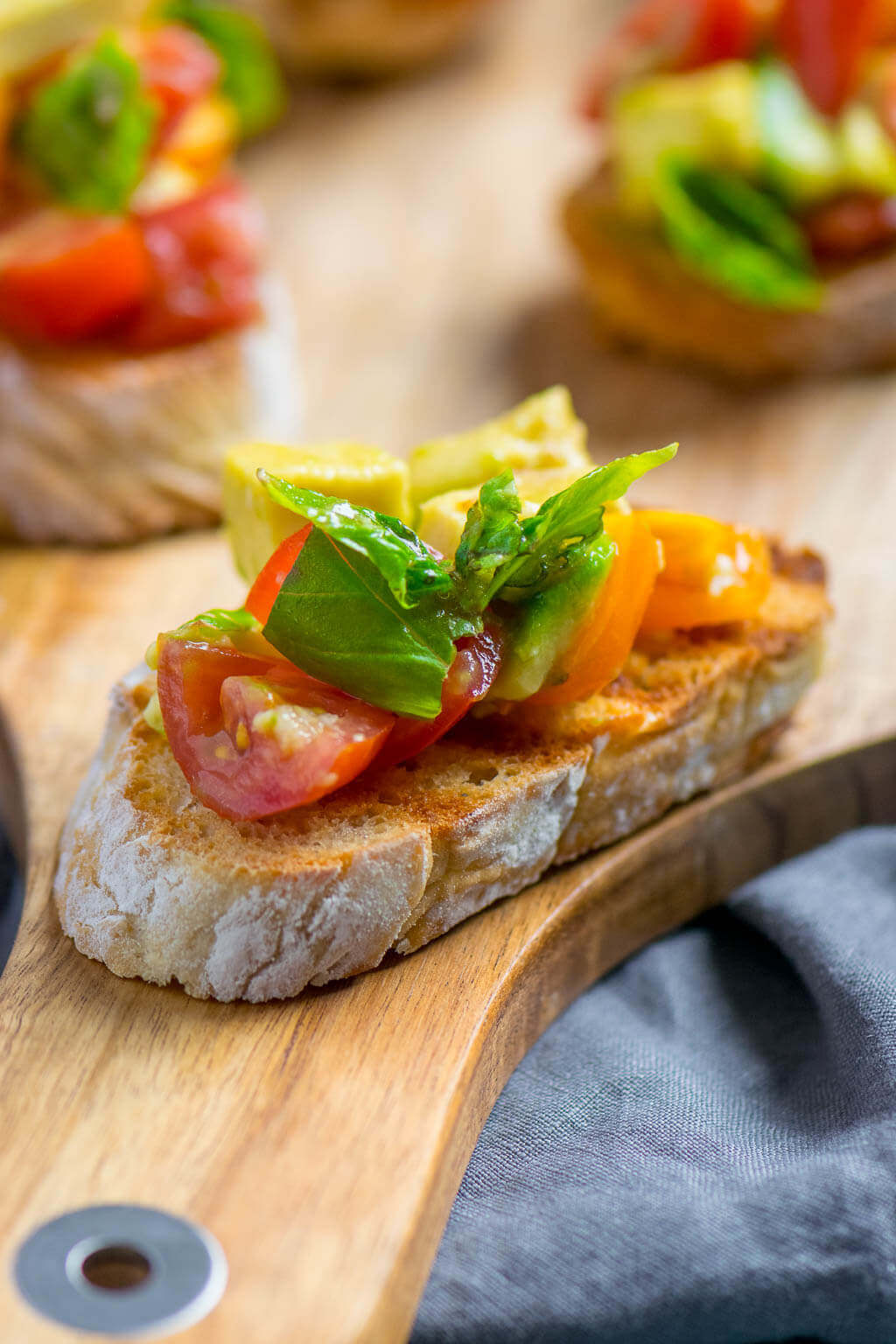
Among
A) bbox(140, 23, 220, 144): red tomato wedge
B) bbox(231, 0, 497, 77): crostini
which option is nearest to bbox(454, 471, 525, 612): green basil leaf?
bbox(140, 23, 220, 144): red tomato wedge

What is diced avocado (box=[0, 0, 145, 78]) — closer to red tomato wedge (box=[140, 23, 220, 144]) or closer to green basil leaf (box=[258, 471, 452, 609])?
red tomato wedge (box=[140, 23, 220, 144])

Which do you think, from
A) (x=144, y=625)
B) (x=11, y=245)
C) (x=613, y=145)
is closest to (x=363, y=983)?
(x=144, y=625)

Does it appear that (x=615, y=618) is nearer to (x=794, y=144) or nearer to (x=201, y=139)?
(x=794, y=144)

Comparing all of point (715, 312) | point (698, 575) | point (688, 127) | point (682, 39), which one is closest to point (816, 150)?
point (688, 127)

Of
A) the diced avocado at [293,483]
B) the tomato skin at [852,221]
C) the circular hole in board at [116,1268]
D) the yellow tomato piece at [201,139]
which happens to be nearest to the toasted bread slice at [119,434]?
the yellow tomato piece at [201,139]

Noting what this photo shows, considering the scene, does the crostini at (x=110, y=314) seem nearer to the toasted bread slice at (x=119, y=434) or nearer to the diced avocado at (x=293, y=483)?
the toasted bread slice at (x=119, y=434)

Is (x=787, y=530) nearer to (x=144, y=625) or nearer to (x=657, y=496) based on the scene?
(x=657, y=496)
